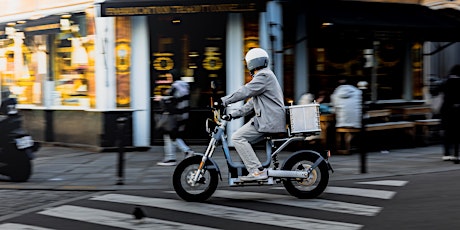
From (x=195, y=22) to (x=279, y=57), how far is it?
212 centimetres

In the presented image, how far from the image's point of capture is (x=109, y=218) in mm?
7086

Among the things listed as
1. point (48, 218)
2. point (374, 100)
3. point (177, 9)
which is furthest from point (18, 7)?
point (48, 218)

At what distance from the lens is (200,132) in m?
14.4

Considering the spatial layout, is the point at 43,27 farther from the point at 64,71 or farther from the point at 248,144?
the point at 248,144

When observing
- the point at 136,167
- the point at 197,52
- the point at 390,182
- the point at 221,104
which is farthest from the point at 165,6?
the point at 390,182

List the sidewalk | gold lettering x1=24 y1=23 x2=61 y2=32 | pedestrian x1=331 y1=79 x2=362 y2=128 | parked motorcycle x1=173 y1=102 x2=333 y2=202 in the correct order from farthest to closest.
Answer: gold lettering x1=24 y1=23 x2=61 y2=32 → pedestrian x1=331 y1=79 x2=362 y2=128 → the sidewalk → parked motorcycle x1=173 y1=102 x2=333 y2=202

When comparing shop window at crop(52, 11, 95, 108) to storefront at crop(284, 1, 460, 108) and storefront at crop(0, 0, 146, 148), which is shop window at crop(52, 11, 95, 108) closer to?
storefront at crop(0, 0, 146, 148)

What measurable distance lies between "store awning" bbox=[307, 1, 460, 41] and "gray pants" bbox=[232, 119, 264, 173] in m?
6.04

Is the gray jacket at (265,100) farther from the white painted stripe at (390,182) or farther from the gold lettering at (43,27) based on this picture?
the gold lettering at (43,27)

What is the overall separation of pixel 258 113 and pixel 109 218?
2.25 meters

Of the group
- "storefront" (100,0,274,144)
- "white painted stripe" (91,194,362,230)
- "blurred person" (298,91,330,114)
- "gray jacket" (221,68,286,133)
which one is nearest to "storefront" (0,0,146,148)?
"storefront" (100,0,274,144)

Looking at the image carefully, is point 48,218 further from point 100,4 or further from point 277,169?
point 100,4

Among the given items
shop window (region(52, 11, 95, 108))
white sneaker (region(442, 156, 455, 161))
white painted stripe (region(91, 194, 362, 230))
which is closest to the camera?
white painted stripe (region(91, 194, 362, 230))

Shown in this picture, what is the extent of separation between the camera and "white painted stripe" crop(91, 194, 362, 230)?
658cm
